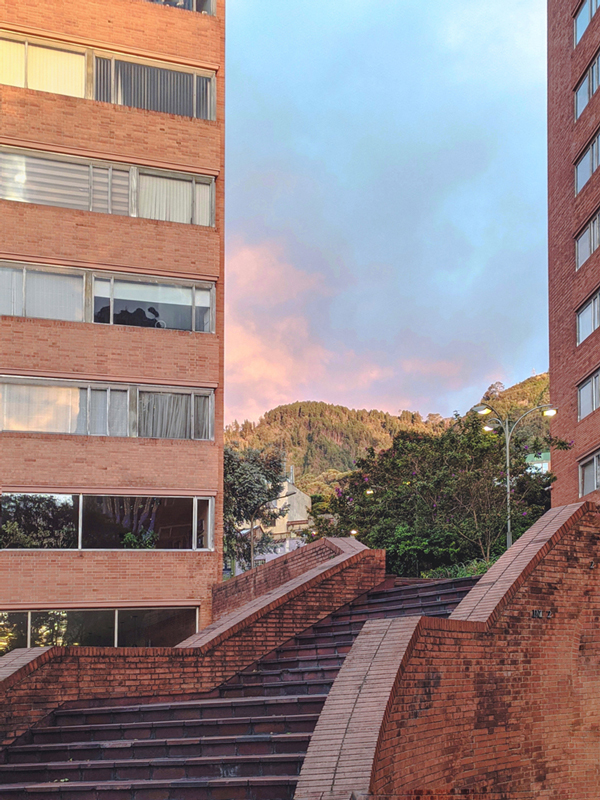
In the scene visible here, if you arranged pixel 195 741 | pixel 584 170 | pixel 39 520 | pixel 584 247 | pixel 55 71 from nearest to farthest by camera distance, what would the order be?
1. pixel 195 741
2. pixel 39 520
3. pixel 55 71
4. pixel 584 247
5. pixel 584 170

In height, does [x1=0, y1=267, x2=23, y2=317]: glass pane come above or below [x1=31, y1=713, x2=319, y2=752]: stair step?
above

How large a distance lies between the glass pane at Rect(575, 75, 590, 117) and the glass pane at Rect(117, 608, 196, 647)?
1833 cm

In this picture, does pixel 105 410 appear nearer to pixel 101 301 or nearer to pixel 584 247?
pixel 101 301

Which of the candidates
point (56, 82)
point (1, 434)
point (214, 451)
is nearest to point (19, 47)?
point (56, 82)

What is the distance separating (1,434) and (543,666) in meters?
11.6

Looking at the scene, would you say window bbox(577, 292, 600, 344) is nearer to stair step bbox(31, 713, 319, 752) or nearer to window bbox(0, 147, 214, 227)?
window bbox(0, 147, 214, 227)

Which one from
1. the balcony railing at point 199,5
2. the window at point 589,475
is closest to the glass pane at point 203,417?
the balcony railing at point 199,5

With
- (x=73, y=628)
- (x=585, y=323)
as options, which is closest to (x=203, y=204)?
(x=73, y=628)

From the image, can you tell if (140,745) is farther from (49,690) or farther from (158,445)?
(158,445)

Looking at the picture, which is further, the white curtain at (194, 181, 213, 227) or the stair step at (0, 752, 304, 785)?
the white curtain at (194, 181, 213, 227)

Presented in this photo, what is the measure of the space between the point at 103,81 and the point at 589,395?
48.8ft

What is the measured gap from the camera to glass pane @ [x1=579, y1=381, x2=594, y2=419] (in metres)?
25.4

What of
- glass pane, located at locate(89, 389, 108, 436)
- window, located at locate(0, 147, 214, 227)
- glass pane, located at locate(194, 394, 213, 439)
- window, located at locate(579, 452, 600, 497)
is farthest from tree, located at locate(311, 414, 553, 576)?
window, located at locate(0, 147, 214, 227)

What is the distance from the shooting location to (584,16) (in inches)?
1072
